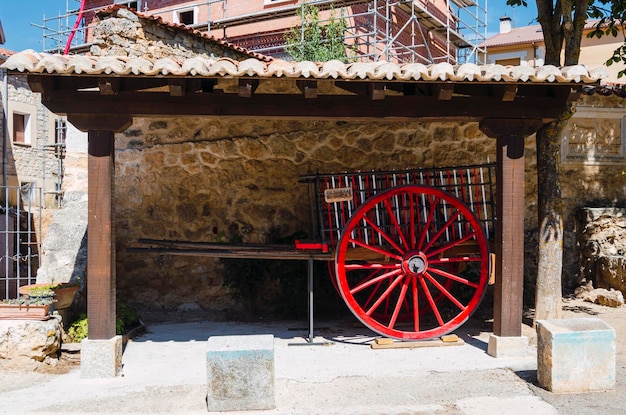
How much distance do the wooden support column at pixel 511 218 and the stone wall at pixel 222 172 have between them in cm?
226

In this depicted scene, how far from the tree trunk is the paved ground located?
0.43 m

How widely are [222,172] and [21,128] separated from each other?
11888mm

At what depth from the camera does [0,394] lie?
479 centimetres

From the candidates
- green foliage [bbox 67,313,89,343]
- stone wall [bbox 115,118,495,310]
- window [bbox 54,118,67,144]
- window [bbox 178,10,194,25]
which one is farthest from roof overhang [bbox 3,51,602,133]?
window [bbox 178,10,194,25]

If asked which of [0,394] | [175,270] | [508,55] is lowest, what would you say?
[0,394]

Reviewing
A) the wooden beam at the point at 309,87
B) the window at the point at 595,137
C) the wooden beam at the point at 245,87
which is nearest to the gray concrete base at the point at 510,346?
the wooden beam at the point at 309,87

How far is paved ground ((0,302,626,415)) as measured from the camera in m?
4.38

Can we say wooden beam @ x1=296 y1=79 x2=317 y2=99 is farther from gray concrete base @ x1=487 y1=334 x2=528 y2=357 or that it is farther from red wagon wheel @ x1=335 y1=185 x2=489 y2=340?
gray concrete base @ x1=487 y1=334 x2=528 y2=357

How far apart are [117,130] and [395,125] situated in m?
3.81

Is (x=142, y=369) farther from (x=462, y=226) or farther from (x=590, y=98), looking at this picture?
(x=590, y=98)

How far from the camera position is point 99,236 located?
17.2 feet

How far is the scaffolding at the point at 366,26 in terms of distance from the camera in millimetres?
15633

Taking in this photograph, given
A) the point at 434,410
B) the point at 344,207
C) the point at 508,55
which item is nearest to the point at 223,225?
the point at 344,207

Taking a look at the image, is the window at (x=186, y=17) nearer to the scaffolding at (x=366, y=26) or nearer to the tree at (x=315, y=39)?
the scaffolding at (x=366, y=26)
